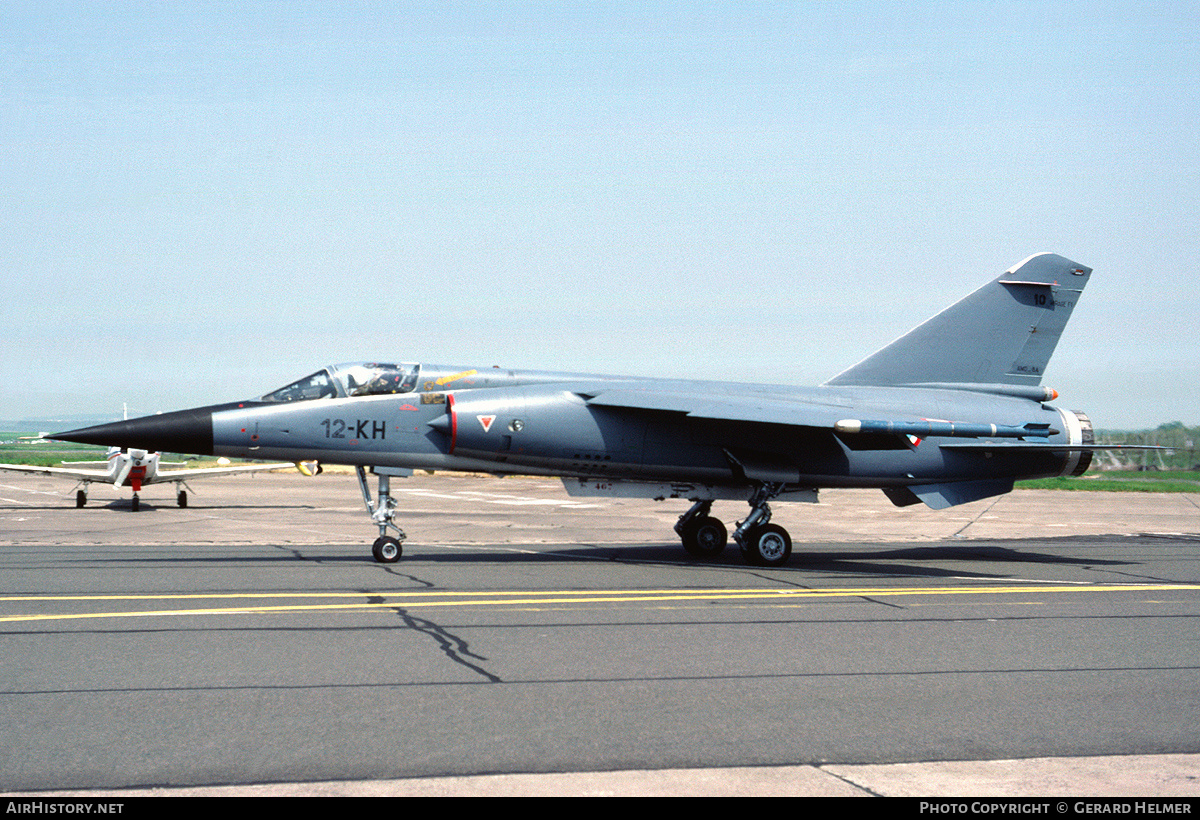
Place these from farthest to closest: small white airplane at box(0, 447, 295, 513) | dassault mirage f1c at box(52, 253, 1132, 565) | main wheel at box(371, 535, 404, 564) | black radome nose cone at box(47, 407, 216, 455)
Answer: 1. small white airplane at box(0, 447, 295, 513)
2. dassault mirage f1c at box(52, 253, 1132, 565)
3. main wheel at box(371, 535, 404, 564)
4. black radome nose cone at box(47, 407, 216, 455)

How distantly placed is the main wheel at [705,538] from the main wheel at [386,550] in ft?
17.4

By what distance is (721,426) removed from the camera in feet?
54.6

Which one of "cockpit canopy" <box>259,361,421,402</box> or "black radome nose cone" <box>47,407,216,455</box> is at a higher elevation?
"cockpit canopy" <box>259,361,421,402</box>

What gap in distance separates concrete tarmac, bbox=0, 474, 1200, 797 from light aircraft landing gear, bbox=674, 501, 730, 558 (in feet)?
2.73

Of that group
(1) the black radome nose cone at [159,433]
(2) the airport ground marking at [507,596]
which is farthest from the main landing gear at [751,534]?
(1) the black radome nose cone at [159,433]

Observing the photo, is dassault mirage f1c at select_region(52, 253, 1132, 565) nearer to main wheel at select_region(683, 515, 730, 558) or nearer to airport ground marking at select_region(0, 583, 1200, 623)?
main wheel at select_region(683, 515, 730, 558)

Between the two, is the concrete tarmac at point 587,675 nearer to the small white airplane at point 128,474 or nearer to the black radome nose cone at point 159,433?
the black radome nose cone at point 159,433

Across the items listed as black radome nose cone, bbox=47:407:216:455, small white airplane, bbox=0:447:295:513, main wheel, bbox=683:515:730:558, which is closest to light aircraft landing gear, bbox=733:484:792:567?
main wheel, bbox=683:515:730:558

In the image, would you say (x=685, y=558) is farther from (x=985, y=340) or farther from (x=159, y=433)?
(x=159, y=433)

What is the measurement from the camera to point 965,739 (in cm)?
605

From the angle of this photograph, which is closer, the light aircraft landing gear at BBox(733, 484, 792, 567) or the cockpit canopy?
the cockpit canopy

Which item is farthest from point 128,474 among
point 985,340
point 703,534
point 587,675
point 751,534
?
point 587,675

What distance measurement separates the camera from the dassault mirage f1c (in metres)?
15.4

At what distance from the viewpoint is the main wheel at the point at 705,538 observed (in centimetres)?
1786
